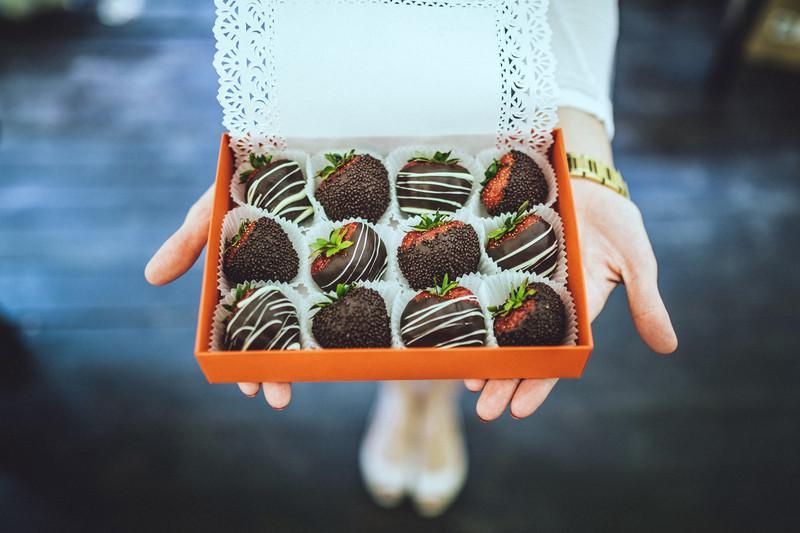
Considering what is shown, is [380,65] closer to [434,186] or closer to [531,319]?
[434,186]

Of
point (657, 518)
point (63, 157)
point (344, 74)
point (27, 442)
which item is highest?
point (344, 74)

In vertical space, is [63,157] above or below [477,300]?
below

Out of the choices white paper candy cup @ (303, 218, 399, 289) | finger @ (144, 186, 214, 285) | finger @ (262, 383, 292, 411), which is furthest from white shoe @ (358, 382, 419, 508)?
finger @ (144, 186, 214, 285)

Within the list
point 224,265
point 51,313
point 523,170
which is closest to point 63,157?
point 51,313

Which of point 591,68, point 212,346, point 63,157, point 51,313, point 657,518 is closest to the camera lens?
point 212,346

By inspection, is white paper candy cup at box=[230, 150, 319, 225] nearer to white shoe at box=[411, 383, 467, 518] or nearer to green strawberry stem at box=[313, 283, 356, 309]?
green strawberry stem at box=[313, 283, 356, 309]

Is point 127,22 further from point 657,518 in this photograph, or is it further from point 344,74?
point 657,518

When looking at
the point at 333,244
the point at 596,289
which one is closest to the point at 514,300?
the point at 596,289
